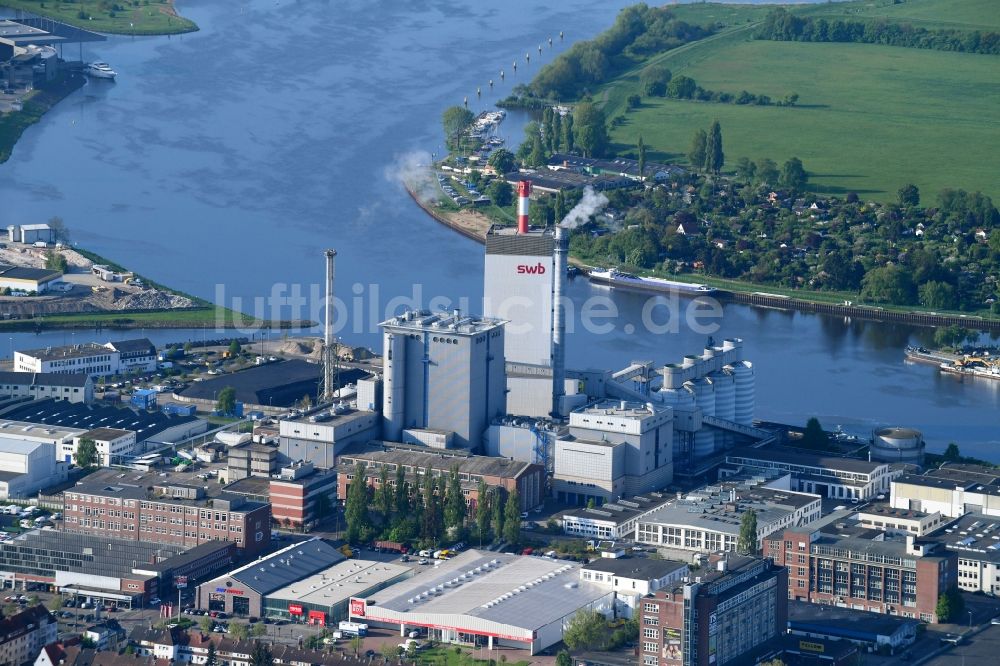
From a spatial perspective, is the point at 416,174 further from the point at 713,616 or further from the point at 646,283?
the point at 713,616

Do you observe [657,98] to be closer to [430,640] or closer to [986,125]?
[986,125]

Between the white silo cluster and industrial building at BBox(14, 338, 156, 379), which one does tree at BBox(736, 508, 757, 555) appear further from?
industrial building at BBox(14, 338, 156, 379)

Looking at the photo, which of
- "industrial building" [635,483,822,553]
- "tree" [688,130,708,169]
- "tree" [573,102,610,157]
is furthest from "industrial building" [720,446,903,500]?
"tree" [573,102,610,157]

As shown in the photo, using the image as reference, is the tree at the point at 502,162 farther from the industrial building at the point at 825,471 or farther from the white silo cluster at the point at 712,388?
the industrial building at the point at 825,471

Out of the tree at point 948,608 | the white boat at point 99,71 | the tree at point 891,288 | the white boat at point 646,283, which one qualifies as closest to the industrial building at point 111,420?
the tree at point 948,608

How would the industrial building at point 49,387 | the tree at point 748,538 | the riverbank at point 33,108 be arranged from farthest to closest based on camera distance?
the riverbank at point 33,108 → the industrial building at point 49,387 → the tree at point 748,538

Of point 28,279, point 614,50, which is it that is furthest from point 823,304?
point 614,50
